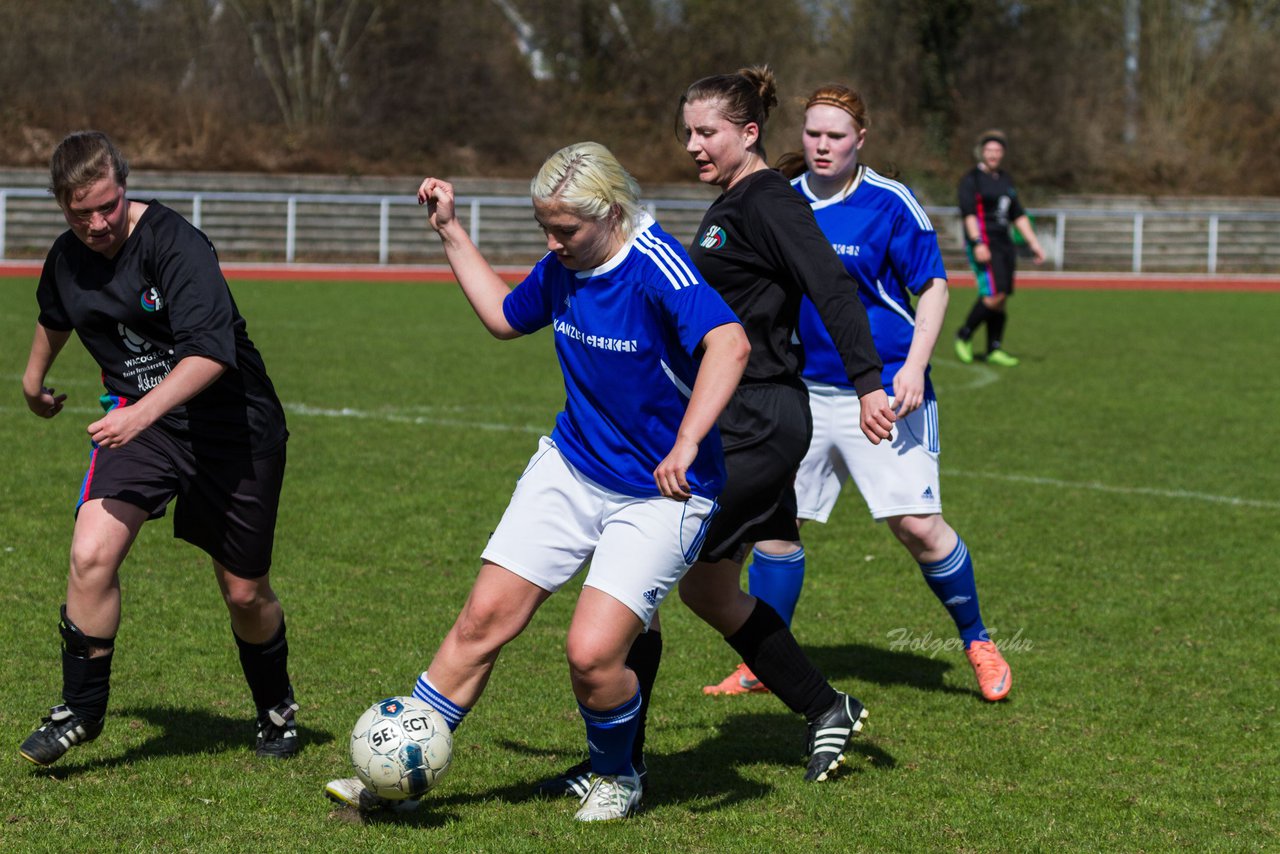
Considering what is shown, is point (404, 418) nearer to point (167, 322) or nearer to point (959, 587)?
point (959, 587)

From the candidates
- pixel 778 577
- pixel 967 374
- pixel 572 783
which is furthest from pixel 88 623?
pixel 967 374

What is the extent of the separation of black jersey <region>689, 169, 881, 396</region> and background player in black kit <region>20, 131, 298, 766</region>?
138cm

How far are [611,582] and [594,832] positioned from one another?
0.68 metres

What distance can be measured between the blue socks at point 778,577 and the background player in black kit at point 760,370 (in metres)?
0.93

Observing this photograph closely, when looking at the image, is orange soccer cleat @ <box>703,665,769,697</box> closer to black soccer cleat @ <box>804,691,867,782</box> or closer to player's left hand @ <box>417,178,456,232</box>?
black soccer cleat @ <box>804,691,867,782</box>

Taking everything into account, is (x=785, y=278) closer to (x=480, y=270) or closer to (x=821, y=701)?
(x=480, y=270)

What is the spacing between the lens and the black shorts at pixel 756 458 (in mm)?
4238

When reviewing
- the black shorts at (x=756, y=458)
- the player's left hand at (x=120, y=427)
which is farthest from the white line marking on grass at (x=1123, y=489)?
the player's left hand at (x=120, y=427)

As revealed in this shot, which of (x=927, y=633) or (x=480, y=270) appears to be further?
(x=927, y=633)

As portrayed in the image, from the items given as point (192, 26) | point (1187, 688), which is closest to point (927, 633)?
point (1187, 688)

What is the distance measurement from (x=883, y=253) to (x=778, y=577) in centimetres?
119

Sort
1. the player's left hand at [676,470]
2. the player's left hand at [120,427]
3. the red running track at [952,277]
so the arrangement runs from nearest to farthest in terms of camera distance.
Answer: the player's left hand at [676,470]
the player's left hand at [120,427]
the red running track at [952,277]

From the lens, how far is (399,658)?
5688mm

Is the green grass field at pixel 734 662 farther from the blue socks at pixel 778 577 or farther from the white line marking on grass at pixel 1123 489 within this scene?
the blue socks at pixel 778 577
